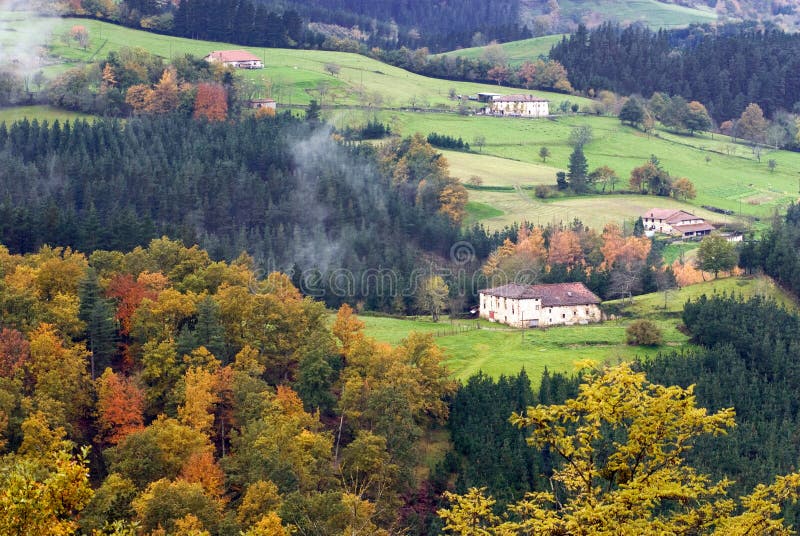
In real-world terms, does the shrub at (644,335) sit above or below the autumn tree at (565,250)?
below

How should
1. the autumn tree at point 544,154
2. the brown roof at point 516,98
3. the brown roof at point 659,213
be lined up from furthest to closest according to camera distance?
the brown roof at point 516,98, the autumn tree at point 544,154, the brown roof at point 659,213

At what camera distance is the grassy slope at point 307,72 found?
15400 cm

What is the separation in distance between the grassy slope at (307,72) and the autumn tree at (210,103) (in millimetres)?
17137

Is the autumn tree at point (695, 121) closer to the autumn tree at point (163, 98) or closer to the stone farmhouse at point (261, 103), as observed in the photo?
the stone farmhouse at point (261, 103)

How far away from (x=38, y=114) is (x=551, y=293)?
7059 cm

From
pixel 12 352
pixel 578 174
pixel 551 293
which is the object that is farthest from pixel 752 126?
pixel 12 352

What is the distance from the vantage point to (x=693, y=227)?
12125 centimetres

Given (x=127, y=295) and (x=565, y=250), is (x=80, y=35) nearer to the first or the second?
(x=565, y=250)

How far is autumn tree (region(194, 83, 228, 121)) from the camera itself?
12873 centimetres

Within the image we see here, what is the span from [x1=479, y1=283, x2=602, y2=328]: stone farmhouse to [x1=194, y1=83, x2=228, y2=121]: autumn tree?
51583 mm

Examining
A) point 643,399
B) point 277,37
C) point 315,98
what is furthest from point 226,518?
point 277,37

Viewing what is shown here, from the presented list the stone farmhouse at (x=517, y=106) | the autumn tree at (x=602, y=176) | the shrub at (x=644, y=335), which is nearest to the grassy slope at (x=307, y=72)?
the stone farmhouse at (x=517, y=106)

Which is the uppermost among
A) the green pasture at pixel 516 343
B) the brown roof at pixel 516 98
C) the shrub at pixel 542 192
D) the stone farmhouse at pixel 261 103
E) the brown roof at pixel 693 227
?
the brown roof at pixel 516 98

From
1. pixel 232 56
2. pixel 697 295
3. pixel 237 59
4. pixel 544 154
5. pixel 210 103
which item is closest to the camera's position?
pixel 697 295
